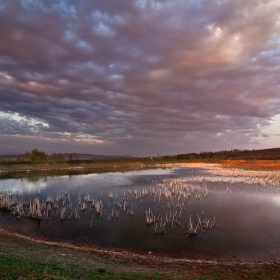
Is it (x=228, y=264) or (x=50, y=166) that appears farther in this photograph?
(x=50, y=166)

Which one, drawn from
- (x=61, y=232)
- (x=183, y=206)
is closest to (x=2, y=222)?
(x=61, y=232)

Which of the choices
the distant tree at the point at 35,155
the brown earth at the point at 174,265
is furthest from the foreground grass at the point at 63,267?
the distant tree at the point at 35,155

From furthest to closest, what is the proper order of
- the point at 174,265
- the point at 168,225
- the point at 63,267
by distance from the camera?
the point at 168,225 < the point at 174,265 < the point at 63,267

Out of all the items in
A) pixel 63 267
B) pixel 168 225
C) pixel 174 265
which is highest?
pixel 63 267

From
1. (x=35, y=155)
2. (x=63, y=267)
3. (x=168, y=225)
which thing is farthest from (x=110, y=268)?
(x=35, y=155)

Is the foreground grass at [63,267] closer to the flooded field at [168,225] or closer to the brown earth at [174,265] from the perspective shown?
the brown earth at [174,265]

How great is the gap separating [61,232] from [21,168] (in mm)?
52780

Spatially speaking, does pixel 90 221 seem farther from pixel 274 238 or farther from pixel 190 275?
pixel 274 238

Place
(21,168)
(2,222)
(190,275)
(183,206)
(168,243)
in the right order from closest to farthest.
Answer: (190,275) → (168,243) → (2,222) → (183,206) → (21,168)

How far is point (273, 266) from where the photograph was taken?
1029 cm

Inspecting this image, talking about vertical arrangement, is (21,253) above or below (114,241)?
above

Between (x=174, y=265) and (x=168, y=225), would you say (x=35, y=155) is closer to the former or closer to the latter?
(x=168, y=225)

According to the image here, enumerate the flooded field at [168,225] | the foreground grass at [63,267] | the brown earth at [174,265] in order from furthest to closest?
the flooded field at [168,225] → the brown earth at [174,265] → the foreground grass at [63,267]

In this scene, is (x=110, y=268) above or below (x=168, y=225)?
above
